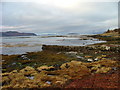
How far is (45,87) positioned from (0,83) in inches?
259

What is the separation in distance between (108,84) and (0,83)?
46.3ft

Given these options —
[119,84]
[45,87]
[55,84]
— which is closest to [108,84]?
[119,84]

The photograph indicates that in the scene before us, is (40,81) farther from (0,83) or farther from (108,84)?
(108,84)

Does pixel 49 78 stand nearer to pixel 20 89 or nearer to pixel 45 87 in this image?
pixel 45 87

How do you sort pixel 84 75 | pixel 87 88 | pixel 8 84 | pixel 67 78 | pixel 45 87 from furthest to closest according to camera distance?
pixel 84 75 → pixel 67 78 → pixel 8 84 → pixel 45 87 → pixel 87 88

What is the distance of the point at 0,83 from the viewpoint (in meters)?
15.9

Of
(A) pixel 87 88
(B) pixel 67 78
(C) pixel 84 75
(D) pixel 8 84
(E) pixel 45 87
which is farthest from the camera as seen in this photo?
(C) pixel 84 75

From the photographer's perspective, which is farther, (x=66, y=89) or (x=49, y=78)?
(x=49, y=78)

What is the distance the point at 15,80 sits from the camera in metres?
16.3

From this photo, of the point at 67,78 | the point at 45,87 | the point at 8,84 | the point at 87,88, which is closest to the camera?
the point at 87,88

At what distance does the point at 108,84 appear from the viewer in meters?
13.7

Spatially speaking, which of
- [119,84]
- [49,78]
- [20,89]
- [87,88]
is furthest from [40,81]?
[119,84]

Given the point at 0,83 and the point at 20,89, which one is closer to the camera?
the point at 20,89

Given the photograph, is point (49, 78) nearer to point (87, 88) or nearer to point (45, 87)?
point (45, 87)
